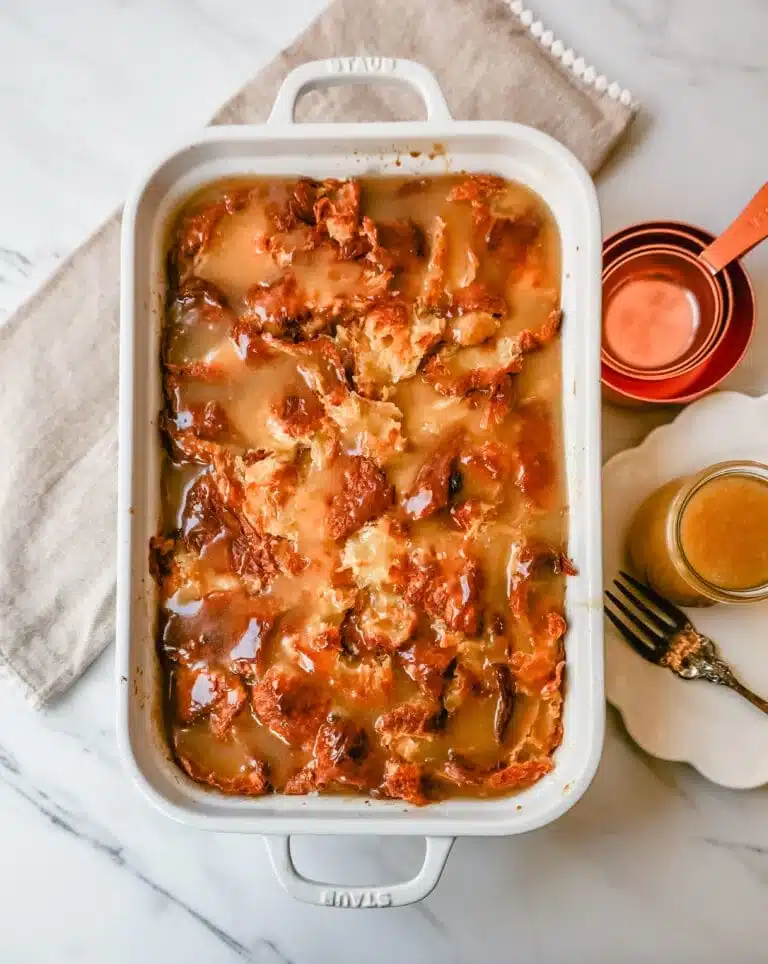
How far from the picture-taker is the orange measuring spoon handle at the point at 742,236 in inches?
51.3

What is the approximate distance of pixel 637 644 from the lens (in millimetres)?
1401

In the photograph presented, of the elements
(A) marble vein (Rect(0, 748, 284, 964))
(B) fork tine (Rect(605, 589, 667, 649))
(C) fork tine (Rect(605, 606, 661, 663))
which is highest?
(B) fork tine (Rect(605, 589, 667, 649))

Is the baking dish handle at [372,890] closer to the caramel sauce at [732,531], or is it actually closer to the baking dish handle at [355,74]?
the caramel sauce at [732,531]

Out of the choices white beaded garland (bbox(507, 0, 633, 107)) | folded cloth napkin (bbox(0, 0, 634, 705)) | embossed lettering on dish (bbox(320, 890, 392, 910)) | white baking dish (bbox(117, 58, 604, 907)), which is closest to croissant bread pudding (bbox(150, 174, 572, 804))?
white baking dish (bbox(117, 58, 604, 907))

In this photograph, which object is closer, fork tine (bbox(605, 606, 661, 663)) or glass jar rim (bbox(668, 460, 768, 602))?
glass jar rim (bbox(668, 460, 768, 602))

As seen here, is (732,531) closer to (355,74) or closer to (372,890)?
(372,890)

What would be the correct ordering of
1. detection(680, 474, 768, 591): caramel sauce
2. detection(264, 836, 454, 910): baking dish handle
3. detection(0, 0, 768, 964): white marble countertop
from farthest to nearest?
detection(0, 0, 768, 964): white marble countertop, detection(680, 474, 768, 591): caramel sauce, detection(264, 836, 454, 910): baking dish handle

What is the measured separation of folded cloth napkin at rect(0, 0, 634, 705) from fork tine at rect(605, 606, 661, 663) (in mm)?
805

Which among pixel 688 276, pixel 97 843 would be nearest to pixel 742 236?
pixel 688 276

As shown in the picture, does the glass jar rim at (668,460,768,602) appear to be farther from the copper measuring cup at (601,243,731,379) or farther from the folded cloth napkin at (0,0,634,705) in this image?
the folded cloth napkin at (0,0,634,705)

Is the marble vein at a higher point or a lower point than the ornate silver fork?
lower

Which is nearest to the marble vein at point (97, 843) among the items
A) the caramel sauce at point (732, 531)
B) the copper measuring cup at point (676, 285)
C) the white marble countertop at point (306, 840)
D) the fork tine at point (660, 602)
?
the white marble countertop at point (306, 840)

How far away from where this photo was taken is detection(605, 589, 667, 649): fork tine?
140cm

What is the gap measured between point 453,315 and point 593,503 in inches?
14.0
